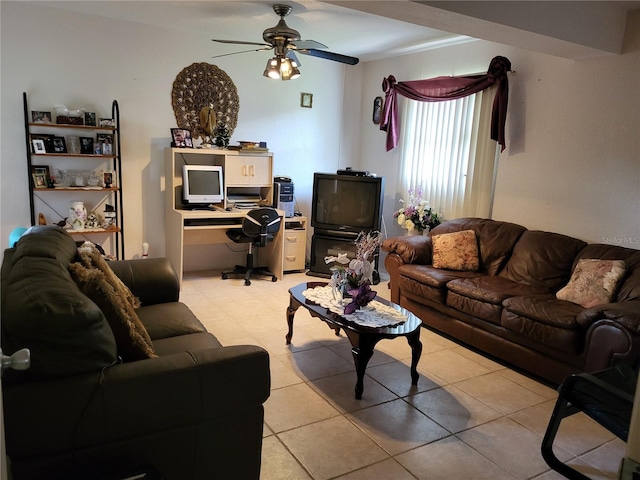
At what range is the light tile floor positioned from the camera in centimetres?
218

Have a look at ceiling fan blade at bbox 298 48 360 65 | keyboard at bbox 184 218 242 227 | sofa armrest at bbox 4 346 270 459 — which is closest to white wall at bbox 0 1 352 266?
keyboard at bbox 184 218 242 227

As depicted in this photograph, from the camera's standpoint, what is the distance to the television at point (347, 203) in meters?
5.04

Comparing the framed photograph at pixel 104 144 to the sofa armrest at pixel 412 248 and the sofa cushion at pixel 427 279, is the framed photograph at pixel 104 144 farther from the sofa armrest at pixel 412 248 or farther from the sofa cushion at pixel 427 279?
the sofa cushion at pixel 427 279

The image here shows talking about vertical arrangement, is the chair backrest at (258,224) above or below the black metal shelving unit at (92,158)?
below

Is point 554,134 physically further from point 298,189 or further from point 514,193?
point 298,189

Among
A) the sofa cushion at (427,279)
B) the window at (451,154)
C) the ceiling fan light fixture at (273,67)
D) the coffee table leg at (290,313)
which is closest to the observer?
the coffee table leg at (290,313)

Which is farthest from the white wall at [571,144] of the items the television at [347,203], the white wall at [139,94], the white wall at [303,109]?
the white wall at [139,94]

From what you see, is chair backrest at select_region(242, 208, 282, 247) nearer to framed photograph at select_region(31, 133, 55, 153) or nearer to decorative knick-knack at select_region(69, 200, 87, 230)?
decorative knick-knack at select_region(69, 200, 87, 230)

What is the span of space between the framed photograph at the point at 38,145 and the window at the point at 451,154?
3637mm

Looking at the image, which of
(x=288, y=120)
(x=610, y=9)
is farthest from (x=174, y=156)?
(x=610, y=9)

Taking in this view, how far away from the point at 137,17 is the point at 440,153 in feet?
10.6

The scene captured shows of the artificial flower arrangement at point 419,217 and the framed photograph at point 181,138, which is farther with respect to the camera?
the artificial flower arrangement at point 419,217

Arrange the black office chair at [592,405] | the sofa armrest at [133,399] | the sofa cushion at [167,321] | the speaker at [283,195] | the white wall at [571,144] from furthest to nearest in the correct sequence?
the speaker at [283,195] < the white wall at [571,144] < the sofa cushion at [167,321] < the black office chair at [592,405] < the sofa armrest at [133,399]

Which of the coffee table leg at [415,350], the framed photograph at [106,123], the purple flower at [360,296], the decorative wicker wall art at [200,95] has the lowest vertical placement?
the coffee table leg at [415,350]
